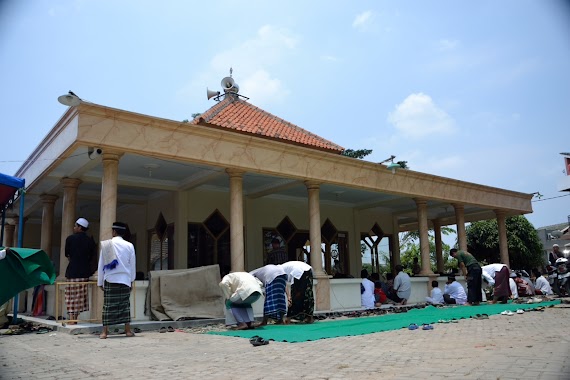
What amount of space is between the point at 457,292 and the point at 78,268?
10.1 metres

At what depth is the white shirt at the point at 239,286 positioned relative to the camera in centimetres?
787

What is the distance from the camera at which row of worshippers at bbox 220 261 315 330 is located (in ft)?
26.3

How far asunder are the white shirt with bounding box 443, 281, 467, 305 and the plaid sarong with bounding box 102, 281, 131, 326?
31.8 ft

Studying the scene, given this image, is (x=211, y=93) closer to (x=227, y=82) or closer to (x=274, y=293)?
(x=227, y=82)

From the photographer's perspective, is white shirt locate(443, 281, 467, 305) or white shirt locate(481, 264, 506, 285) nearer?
white shirt locate(481, 264, 506, 285)

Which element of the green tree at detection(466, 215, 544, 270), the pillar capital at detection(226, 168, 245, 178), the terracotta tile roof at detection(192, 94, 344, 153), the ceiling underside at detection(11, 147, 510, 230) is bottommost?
the green tree at detection(466, 215, 544, 270)

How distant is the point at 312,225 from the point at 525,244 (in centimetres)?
2107

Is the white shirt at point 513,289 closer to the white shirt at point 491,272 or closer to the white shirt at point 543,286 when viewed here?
the white shirt at point 491,272

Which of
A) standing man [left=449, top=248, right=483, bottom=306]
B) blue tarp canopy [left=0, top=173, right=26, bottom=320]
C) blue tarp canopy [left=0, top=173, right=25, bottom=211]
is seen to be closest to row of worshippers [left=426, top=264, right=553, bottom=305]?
standing man [left=449, top=248, right=483, bottom=306]

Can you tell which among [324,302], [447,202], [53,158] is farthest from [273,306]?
[447,202]

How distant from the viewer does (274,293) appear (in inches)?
344

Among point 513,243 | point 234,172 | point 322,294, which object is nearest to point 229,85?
point 234,172

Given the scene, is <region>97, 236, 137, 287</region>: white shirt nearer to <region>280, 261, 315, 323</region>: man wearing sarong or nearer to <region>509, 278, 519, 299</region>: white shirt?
<region>280, 261, 315, 323</region>: man wearing sarong

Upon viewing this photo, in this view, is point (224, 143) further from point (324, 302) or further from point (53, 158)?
point (324, 302)
